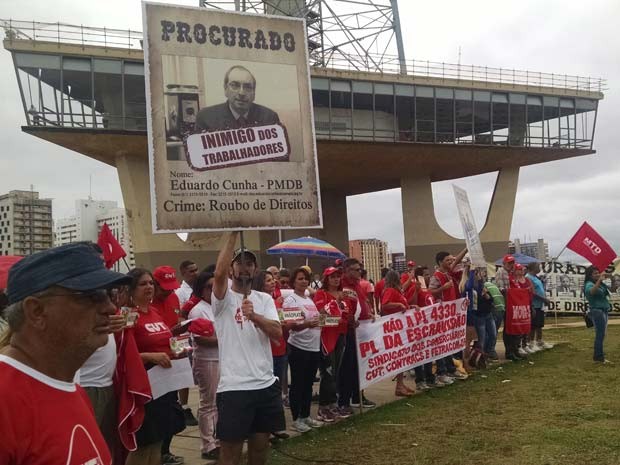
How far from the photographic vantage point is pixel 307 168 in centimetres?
494

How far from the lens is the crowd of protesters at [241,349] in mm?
3934

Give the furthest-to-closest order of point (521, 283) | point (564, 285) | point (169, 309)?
point (564, 285)
point (521, 283)
point (169, 309)

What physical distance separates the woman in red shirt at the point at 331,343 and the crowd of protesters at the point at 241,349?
0.02 metres

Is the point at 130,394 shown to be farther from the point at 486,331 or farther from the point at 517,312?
the point at 517,312

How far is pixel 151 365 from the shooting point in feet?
14.8

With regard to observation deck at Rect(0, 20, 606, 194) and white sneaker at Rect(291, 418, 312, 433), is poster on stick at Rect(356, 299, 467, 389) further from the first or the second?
observation deck at Rect(0, 20, 606, 194)

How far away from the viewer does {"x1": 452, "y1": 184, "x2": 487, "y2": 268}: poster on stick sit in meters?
9.56

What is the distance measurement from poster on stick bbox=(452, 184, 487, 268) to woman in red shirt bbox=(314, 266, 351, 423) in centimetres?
283

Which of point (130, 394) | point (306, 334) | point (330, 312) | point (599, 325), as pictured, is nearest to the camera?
point (130, 394)

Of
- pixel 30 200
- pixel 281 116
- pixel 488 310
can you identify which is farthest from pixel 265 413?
pixel 30 200

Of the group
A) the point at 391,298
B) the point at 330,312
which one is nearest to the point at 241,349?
the point at 330,312

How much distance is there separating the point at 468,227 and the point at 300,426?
4731 millimetres

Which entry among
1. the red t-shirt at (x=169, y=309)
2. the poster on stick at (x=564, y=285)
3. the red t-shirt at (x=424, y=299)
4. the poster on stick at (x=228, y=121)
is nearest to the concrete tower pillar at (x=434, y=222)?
the poster on stick at (x=564, y=285)

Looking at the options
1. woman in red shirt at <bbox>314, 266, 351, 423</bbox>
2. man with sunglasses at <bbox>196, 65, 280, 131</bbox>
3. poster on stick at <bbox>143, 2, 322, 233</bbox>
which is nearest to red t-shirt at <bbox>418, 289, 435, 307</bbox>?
woman in red shirt at <bbox>314, 266, 351, 423</bbox>
